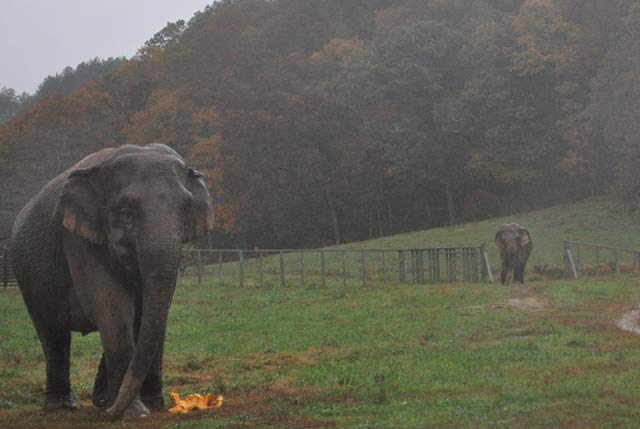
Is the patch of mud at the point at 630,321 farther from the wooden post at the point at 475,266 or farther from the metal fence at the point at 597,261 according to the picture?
the metal fence at the point at 597,261

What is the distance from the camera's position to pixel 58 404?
12.1 meters

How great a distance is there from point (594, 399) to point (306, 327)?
12562 mm

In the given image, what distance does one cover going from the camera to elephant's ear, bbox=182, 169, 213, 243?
38.0 feet

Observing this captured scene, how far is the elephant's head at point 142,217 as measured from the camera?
10383 millimetres

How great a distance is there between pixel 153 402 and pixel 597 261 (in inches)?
1199

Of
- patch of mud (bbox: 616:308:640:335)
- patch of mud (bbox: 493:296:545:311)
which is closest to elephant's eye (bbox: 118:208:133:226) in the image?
patch of mud (bbox: 616:308:640:335)

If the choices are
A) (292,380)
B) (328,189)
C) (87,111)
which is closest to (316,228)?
(328,189)

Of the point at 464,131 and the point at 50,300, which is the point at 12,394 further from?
the point at 464,131

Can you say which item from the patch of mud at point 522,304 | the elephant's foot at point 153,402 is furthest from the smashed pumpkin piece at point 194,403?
the patch of mud at point 522,304

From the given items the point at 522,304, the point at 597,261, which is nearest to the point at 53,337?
the point at 522,304

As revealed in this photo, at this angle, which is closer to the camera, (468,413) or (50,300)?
(468,413)

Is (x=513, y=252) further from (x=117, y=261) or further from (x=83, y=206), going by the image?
(x=83, y=206)

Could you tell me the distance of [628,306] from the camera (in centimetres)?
2502

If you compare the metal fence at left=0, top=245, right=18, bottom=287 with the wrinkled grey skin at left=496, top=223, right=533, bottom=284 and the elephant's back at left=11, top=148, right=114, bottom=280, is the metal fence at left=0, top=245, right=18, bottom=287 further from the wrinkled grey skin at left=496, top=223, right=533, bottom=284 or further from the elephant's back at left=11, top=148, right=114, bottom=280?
the elephant's back at left=11, top=148, right=114, bottom=280
